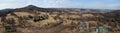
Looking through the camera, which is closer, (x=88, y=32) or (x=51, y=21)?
(x=88, y=32)

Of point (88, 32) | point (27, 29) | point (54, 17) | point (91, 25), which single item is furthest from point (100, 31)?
point (54, 17)

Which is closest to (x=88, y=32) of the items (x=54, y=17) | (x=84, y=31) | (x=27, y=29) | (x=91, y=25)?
(x=84, y=31)

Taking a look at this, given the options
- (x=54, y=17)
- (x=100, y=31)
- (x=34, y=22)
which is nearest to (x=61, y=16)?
(x=54, y=17)

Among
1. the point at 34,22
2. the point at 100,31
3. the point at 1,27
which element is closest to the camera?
the point at 100,31

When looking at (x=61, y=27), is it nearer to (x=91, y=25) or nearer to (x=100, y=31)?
(x=91, y=25)

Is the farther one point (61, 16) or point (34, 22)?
point (61, 16)

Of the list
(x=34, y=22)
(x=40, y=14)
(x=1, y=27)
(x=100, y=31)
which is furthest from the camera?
(x=40, y=14)

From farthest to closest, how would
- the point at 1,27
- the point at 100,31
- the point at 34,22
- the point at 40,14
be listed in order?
the point at 40,14 → the point at 34,22 → the point at 1,27 → the point at 100,31

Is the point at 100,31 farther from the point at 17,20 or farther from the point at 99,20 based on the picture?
the point at 17,20

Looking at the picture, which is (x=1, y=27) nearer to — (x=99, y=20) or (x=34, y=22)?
(x=34, y=22)
